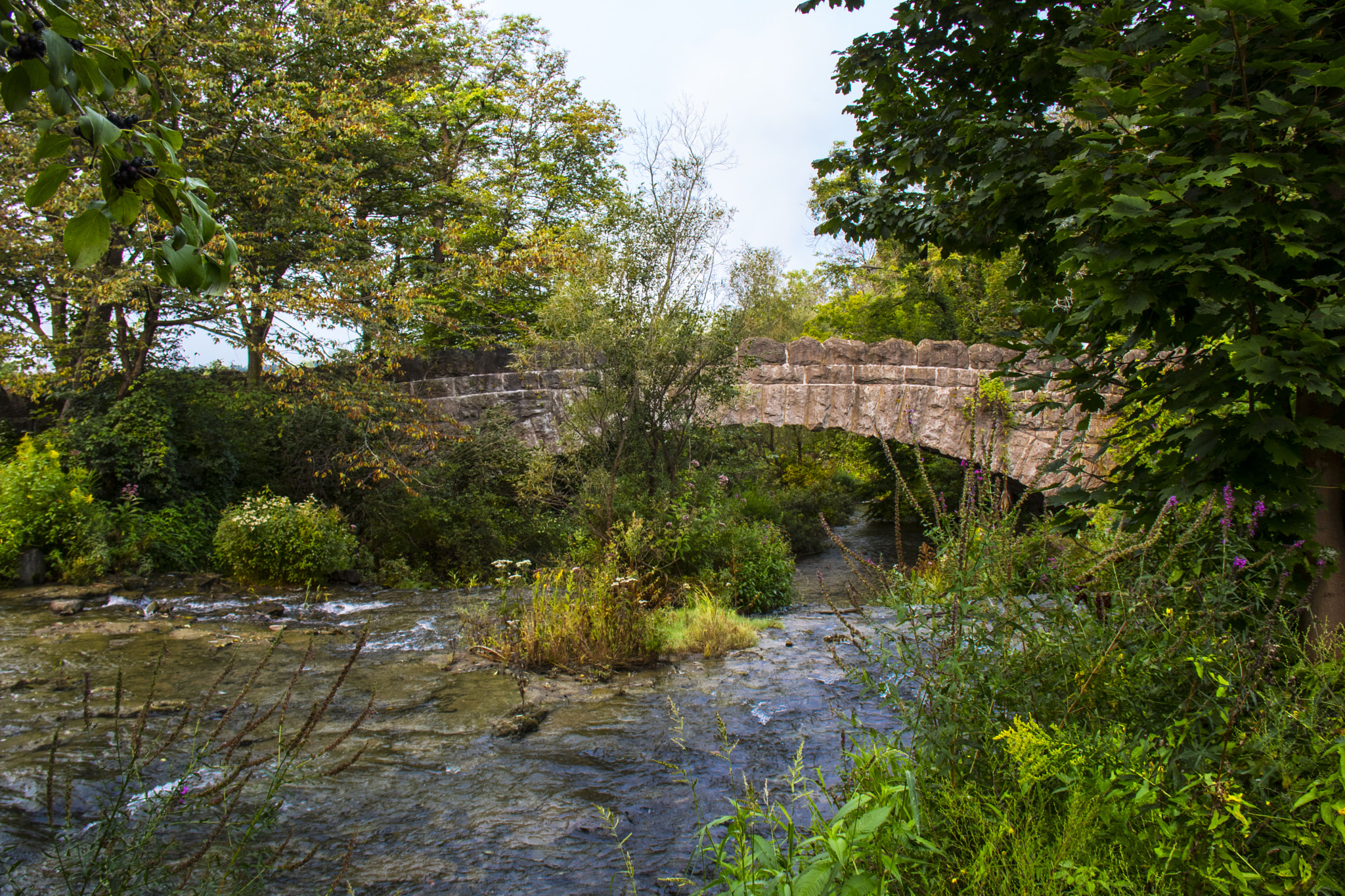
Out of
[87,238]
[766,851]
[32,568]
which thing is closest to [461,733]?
[766,851]

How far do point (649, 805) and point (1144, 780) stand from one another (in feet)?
8.87

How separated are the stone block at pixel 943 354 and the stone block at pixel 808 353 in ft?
4.71

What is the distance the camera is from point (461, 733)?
5.31 meters

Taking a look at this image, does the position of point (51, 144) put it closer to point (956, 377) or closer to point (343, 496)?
point (956, 377)

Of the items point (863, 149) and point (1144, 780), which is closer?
point (1144, 780)

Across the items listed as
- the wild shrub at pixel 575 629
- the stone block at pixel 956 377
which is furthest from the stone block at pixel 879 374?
the wild shrub at pixel 575 629

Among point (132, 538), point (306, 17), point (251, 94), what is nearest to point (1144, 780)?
point (132, 538)

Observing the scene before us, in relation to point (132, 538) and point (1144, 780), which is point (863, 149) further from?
point (132, 538)

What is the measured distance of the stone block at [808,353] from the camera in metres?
12.0

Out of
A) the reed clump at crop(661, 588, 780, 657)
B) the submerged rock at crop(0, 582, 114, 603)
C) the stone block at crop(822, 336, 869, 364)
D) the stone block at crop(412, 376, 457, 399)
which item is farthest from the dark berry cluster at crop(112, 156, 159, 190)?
the stone block at crop(412, 376, 457, 399)

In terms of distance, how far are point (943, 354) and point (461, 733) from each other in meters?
8.92

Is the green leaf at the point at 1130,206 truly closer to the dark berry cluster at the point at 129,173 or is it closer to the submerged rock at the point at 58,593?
the dark berry cluster at the point at 129,173

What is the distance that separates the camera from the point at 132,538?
32.3 feet

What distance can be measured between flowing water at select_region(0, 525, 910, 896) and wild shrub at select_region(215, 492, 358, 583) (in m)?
1.22
